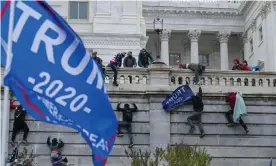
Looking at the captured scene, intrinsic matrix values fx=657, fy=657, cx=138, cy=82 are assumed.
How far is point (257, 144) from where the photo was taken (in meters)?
26.6

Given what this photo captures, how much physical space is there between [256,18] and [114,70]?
119 ft

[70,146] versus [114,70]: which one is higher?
[114,70]

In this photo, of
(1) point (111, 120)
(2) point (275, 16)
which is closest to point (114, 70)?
(1) point (111, 120)

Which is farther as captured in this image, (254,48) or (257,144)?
(254,48)

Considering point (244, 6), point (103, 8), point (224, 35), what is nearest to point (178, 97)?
point (103, 8)

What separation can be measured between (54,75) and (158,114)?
14850 mm

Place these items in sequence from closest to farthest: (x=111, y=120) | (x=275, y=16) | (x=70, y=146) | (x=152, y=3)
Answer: (x=111, y=120), (x=70, y=146), (x=275, y=16), (x=152, y=3)

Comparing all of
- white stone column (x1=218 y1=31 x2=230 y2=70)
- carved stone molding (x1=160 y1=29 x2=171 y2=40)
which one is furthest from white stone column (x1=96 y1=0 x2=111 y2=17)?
white stone column (x1=218 y1=31 x2=230 y2=70)

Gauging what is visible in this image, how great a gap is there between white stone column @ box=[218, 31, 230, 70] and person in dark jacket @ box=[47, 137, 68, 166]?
39.6 meters

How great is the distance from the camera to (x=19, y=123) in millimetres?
25312

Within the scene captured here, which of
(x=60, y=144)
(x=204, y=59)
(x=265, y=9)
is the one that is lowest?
(x=60, y=144)

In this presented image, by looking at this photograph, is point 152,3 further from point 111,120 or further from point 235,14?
point 111,120

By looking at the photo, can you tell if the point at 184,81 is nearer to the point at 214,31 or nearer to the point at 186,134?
the point at 186,134

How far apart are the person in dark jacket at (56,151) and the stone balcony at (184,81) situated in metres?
2.99
